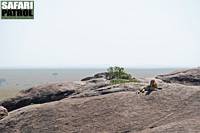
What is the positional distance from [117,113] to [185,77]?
12921 mm

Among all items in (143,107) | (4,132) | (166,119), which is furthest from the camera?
(4,132)

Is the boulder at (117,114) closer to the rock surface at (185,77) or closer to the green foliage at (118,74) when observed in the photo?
the green foliage at (118,74)

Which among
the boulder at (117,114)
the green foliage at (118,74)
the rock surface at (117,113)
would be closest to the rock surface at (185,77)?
the green foliage at (118,74)

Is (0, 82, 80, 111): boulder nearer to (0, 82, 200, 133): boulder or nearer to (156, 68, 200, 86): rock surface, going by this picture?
(0, 82, 200, 133): boulder

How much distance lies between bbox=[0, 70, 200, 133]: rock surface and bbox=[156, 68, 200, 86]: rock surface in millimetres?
8046

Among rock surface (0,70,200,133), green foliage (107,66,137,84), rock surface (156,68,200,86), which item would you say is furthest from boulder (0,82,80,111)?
rock surface (156,68,200,86)

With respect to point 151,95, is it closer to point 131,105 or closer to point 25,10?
point 131,105

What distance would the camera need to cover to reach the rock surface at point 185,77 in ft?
112

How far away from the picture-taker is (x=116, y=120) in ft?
75.9

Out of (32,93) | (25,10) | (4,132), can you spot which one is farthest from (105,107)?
(25,10)

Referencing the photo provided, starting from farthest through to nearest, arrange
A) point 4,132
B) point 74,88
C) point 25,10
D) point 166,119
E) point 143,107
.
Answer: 1. point 25,10
2. point 74,88
3. point 4,132
4. point 143,107
5. point 166,119

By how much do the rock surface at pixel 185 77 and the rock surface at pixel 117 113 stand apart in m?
8.05

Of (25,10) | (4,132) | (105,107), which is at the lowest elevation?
(4,132)

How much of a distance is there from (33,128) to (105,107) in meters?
4.44
